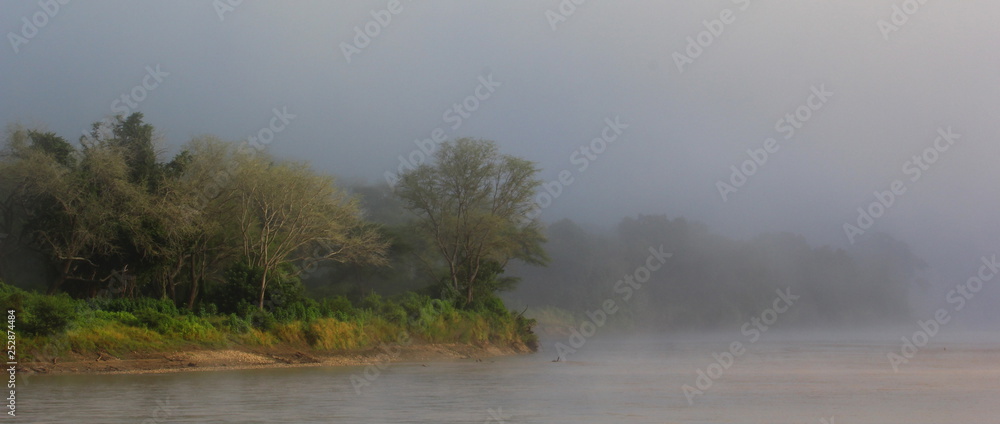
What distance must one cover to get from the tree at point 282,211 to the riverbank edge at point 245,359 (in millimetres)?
3364

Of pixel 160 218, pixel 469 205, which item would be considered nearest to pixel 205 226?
pixel 160 218

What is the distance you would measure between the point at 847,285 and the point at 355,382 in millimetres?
102204

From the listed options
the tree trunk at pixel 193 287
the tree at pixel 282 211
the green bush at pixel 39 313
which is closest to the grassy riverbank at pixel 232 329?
the green bush at pixel 39 313

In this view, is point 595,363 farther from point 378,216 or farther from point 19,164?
point 378,216

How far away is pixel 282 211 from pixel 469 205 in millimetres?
14890

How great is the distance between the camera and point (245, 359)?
29.8m

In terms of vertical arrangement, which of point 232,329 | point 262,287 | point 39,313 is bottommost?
point 232,329

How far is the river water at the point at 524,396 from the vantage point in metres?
15.0

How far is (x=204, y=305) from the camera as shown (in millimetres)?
33125

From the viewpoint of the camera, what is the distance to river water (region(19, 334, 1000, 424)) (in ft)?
49.1

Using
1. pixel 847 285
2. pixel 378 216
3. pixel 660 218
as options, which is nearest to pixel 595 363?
pixel 378 216
